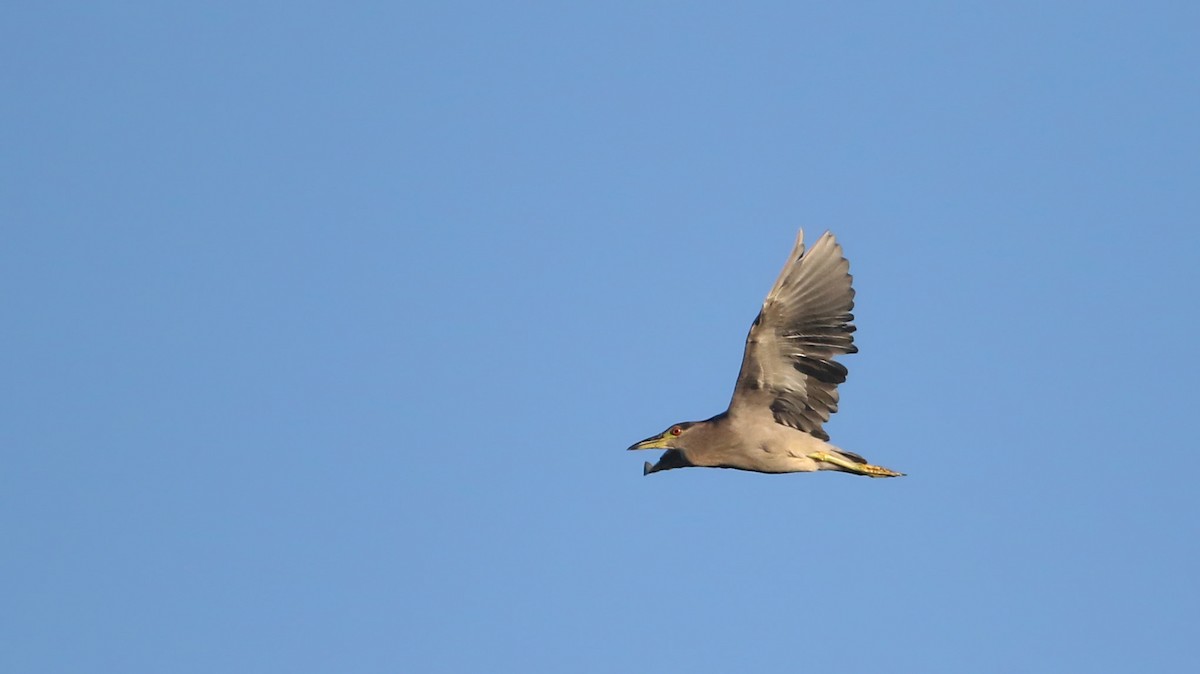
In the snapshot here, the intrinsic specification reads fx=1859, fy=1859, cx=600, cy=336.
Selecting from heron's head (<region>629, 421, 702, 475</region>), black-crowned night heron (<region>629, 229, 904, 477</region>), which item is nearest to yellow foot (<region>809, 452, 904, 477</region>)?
black-crowned night heron (<region>629, 229, 904, 477</region>)

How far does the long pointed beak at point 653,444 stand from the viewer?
20.1 metres

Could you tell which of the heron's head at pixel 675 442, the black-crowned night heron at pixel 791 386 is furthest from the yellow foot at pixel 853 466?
the heron's head at pixel 675 442

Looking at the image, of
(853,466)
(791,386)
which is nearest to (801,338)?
(791,386)

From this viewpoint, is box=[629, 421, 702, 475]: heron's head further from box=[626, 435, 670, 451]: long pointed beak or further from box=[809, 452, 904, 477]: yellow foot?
box=[809, 452, 904, 477]: yellow foot

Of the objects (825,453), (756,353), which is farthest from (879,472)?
(756,353)

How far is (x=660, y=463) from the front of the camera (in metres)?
20.6

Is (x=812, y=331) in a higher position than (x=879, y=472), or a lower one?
higher

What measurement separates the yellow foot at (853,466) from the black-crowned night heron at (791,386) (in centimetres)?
1

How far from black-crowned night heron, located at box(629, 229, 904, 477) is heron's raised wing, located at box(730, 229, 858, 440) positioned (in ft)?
0.03

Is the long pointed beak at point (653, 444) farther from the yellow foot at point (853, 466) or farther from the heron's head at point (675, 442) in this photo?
the yellow foot at point (853, 466)

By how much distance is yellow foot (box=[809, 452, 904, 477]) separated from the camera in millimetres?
19922

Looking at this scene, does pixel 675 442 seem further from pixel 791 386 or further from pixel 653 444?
pixel 791 386

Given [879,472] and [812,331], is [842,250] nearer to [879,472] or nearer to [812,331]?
[812,331]

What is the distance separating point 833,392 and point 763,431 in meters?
0.87
